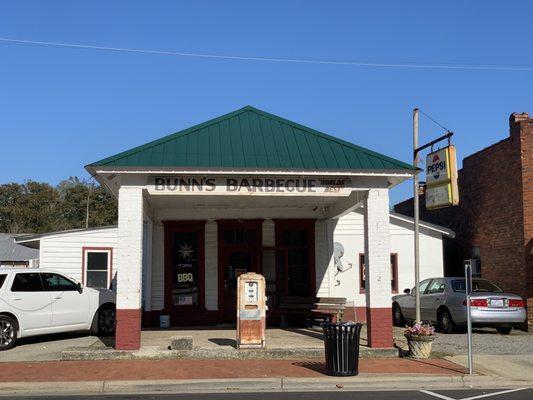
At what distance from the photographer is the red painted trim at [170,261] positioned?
17.5 meters

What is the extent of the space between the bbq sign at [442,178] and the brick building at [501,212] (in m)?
3.87

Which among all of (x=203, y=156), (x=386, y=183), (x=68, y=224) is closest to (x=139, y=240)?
(x=203, y=156)

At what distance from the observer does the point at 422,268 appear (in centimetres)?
2019

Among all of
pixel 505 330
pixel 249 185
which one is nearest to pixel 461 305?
pixel 505 330

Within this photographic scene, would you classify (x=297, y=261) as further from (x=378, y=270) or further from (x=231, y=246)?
(x=378, y=270)

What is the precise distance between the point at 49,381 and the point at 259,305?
4.41m

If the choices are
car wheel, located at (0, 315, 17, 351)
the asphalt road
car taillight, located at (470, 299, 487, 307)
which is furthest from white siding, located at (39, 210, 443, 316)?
the asphalt road

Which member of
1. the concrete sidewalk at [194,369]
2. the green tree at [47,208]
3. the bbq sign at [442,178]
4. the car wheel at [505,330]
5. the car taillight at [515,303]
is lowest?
the car wheel at [505,330]

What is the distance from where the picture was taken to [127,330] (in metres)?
12.2

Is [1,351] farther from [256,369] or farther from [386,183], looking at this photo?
[386,183]

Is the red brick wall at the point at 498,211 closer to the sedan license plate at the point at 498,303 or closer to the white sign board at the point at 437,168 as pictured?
the sedan license plate at the point at 498,303

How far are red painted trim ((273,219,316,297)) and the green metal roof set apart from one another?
435 cm

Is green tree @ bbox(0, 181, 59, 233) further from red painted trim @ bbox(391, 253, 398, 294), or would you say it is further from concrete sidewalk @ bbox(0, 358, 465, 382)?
concrete sidewalk @ bbox(0, 358, 465, 382)

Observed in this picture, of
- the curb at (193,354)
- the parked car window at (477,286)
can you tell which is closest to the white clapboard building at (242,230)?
the curb at (193,354)
